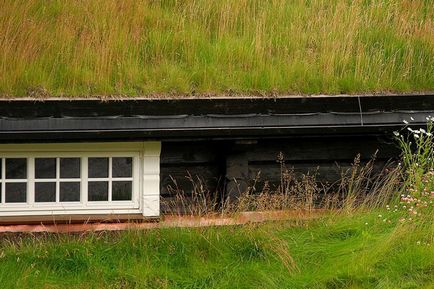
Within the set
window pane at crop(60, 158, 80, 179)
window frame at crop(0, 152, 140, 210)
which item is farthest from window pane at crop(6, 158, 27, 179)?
window pane at crop(60, 158, 80, 179)

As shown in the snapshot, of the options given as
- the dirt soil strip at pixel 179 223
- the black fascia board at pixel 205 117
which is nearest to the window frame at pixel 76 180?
the dirt soil strip at pixel 179 223

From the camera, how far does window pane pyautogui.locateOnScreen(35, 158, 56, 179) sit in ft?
21.2

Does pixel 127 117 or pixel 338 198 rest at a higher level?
pixel 127 117

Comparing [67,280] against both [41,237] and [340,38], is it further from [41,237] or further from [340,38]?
[340,38]

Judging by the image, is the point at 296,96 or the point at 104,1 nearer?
the point at 296,96

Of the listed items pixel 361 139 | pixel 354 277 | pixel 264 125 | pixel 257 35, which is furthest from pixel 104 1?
pixel 354 277

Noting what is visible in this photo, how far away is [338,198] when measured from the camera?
700cm

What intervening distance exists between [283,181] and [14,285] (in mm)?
2755

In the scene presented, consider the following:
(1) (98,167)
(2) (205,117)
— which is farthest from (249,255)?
(1) (98,167)

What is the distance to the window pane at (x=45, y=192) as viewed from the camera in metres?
6.52

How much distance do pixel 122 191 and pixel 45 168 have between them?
742 mm

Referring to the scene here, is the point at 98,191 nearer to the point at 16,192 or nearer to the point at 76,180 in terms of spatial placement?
the point at 76,180

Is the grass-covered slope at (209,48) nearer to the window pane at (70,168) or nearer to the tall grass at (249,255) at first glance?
the window pane at (70,168)

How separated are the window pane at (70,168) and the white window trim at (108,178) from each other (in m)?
0.07
